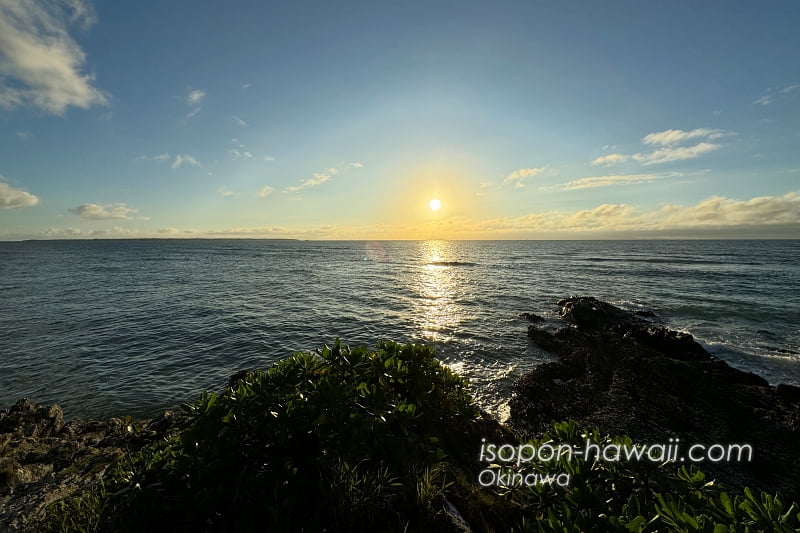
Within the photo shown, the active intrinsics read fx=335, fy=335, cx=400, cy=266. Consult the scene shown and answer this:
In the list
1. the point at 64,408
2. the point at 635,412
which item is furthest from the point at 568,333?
the point at 64,408

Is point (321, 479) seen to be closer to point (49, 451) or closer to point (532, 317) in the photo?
point (49, 451)

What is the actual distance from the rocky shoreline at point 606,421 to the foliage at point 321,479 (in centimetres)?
313

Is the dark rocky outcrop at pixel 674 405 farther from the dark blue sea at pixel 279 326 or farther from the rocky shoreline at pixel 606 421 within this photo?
the dark blue sea at pixel 279 326

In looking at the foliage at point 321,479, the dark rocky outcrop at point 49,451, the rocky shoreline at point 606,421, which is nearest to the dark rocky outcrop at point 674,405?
the rocky shoreline at point 606,421

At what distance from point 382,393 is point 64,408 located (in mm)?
14878

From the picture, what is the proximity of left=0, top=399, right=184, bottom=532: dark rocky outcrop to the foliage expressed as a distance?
1895 millimetres

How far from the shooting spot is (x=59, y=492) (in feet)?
19.2

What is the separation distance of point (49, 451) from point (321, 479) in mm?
8990

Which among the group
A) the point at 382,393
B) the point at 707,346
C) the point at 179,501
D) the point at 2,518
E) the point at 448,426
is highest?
the point at 382,393

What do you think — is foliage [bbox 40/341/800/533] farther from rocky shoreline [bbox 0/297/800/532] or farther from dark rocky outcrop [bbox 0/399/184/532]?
rocky shoreline [bbox 0/297/800/532]

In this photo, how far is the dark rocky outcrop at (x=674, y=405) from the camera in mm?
8633

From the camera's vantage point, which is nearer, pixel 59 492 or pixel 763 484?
pixel 59 492

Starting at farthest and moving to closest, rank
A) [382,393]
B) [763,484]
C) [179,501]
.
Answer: [763,484]
[382,393]
[179,501]

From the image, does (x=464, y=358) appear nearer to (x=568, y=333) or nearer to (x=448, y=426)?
(x=568, y=333)
